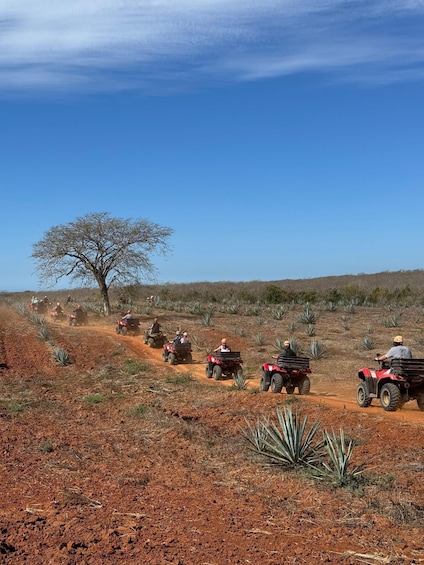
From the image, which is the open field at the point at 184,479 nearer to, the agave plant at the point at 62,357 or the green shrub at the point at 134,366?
the green shrub at the point at 134,366

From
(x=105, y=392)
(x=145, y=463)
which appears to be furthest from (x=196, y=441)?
(x=105, y=392)

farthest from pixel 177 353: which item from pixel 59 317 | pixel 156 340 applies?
A: pixel 59 317

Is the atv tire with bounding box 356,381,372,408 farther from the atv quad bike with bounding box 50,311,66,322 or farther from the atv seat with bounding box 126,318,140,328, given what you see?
the atv quad bike with bounding box 50,311,66,322

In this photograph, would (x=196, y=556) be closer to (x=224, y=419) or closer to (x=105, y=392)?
(x=224, y=419)

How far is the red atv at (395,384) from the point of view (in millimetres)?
12875

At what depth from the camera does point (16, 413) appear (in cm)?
1425

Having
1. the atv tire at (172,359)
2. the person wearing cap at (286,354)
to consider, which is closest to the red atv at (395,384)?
the person wearing cap at (286,354)

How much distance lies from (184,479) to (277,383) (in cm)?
729

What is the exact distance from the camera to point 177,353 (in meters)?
22.4

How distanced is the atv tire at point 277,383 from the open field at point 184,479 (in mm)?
578

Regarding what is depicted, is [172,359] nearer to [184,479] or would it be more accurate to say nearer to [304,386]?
[304,386]

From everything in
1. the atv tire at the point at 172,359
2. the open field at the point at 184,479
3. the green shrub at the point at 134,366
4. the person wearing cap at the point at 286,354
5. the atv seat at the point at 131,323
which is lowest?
the open field at the point at 184,479

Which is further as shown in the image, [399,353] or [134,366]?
[134,366]

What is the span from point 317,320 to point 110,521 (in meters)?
29.4
